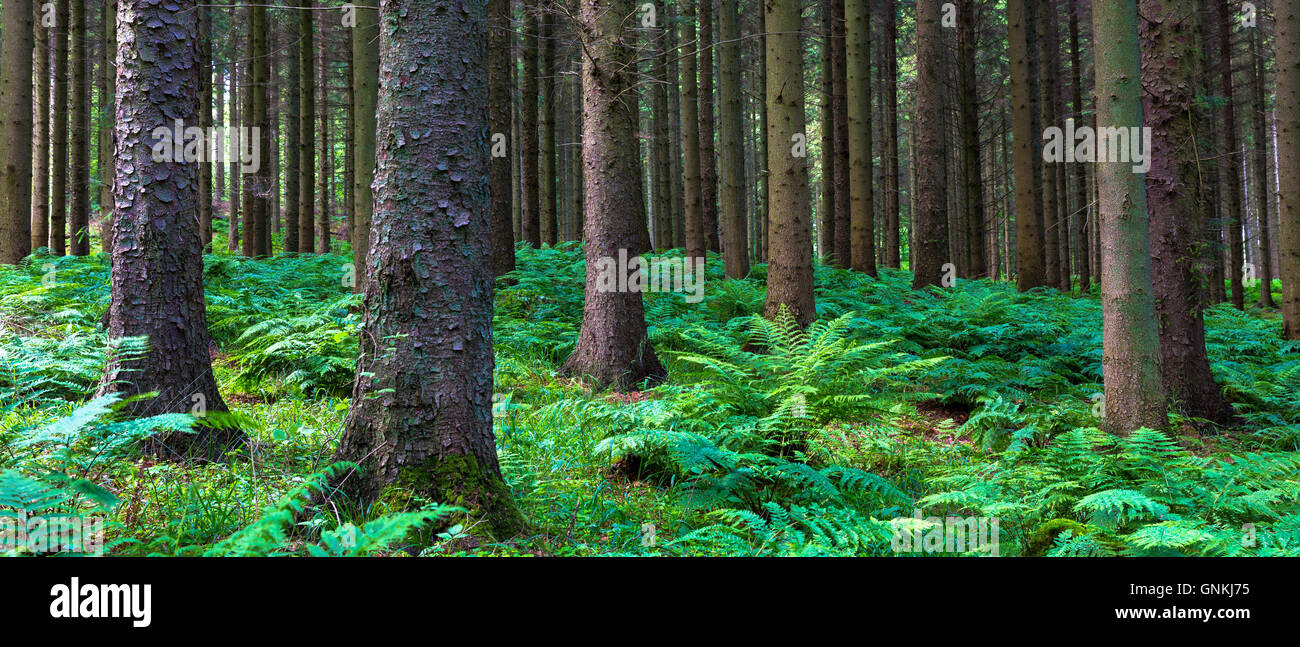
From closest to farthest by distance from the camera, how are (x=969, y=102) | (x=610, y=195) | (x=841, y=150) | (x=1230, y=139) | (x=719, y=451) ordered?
(x=719, y=451) < (x=610, y=195) < (x=969, y=102) < (x=841, y=150) < (x=1230, y=139)

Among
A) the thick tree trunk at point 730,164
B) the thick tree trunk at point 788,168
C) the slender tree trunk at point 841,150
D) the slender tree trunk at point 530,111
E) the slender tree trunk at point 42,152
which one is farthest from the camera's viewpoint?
the slender tree trunk at point 841,150

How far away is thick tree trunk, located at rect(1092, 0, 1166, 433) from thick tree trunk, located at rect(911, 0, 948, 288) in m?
7.35

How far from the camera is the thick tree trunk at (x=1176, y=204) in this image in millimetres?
6086

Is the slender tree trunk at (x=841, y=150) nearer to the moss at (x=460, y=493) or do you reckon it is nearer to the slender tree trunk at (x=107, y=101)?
the slender tree trunk at (x=107, y=101)

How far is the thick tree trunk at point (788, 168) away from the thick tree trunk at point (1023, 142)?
25.8ft

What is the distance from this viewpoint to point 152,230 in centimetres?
434

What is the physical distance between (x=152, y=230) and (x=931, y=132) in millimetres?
11776

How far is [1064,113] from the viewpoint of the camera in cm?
2295

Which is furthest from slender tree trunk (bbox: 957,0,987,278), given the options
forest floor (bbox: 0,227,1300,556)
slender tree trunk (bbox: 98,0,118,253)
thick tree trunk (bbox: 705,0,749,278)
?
slender tree trunk (bbox: 98,0,118,253)

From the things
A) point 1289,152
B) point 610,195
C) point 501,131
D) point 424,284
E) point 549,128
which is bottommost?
A: point 424,284

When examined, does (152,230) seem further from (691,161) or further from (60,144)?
(60,144)

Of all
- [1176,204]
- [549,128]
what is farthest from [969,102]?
[1176,204]

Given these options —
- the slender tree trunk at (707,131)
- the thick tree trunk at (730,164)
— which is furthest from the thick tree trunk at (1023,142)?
the slender tree trunk at (707,131)
